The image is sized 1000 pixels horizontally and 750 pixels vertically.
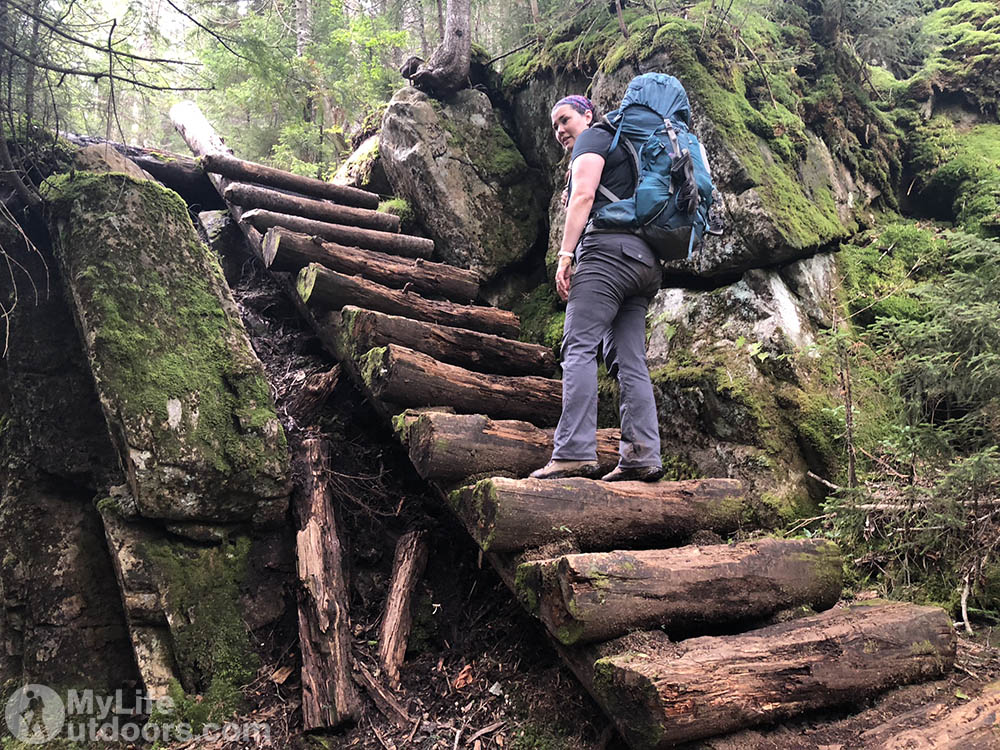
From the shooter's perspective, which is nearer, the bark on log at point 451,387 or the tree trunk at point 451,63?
the bark on log at point 451,387

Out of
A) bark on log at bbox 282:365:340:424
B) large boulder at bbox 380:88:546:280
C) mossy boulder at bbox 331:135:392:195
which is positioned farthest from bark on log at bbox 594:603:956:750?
mossy boulder at bbox 331:135:392:195

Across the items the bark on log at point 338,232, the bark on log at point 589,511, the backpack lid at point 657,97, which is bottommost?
the bark on log at point 589,511

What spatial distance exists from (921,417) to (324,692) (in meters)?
4.39

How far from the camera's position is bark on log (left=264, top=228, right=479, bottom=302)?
5625 mm

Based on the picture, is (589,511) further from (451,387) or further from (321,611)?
(321,611)

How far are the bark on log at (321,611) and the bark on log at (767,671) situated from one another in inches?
70.1

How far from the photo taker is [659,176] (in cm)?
364

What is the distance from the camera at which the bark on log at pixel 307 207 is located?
22.5ft

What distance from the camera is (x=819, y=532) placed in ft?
12.5

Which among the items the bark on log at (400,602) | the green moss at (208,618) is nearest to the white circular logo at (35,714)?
the green moss at (208,618)

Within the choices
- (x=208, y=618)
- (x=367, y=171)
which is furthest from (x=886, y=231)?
(x=208, y=618)

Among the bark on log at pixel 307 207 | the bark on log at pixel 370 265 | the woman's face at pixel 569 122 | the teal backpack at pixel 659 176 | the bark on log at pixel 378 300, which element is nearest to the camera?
the teal backpack at pixel 659 176

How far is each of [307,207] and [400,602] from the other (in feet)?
16.0

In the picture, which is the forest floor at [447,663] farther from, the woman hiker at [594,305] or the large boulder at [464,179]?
the large boulder at [464,179]
